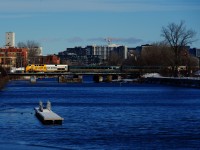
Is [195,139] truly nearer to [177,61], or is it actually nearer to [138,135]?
[138,135]

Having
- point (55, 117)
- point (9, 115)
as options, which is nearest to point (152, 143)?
point (55, 117)

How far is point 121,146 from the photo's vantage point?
36.5 metres

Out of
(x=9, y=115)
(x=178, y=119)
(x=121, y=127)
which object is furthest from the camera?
(x=9, y=115)

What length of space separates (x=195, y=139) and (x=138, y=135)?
380cm

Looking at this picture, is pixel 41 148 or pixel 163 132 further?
pixel 163 132

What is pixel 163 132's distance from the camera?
43.0 m

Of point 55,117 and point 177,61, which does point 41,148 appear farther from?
point 177,61

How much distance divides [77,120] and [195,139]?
48.8 feet

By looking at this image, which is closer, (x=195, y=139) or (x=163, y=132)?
(x=195, y=139)

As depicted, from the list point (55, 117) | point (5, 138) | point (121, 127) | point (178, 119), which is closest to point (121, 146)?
point (5, 138)

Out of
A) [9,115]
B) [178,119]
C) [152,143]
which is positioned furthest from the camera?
[9,115]

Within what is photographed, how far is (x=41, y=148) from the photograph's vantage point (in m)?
34.9

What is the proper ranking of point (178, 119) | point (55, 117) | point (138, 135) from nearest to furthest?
1. point (138, 135)
2. point (55, 117)
3. point (178, 119)

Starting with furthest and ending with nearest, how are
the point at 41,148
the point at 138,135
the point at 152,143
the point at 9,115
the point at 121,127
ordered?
the point at 9,115
the point at 121,127
the point at 138,135
the point at 152,143
the point at 41,148
